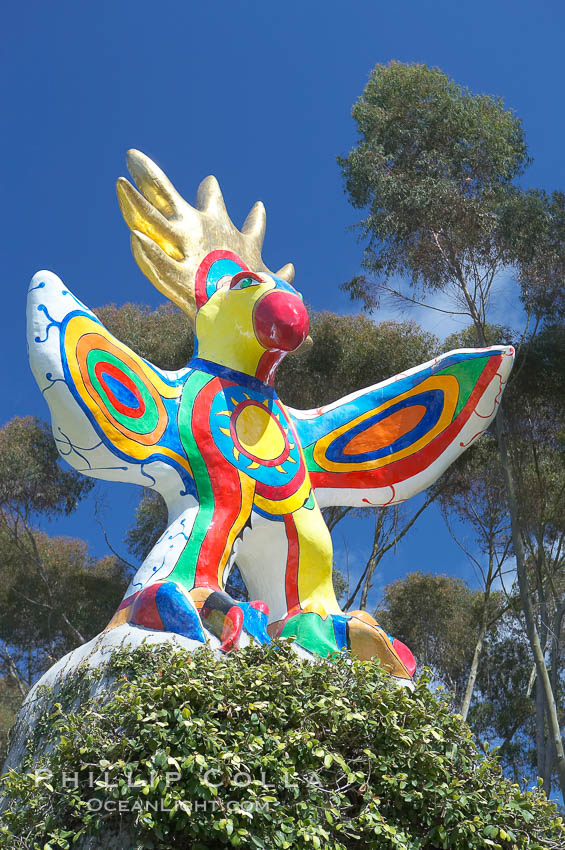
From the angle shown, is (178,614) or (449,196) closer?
(178,614)

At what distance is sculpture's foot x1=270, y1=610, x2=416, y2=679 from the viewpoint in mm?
5637

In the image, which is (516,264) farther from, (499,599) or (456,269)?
(499,599)

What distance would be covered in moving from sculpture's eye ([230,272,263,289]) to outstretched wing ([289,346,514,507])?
0.96 meters

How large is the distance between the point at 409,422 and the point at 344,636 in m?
1.83

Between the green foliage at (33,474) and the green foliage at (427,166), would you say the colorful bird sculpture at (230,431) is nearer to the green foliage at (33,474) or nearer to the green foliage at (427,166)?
the green foliage at (427,166)

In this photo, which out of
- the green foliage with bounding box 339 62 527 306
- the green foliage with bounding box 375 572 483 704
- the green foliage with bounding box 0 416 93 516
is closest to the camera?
the green foliage with bounding box 339 62 527 306

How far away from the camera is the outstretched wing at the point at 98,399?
18.8 feet

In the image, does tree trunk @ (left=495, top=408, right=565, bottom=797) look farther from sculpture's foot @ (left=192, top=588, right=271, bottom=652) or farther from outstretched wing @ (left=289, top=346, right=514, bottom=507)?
sculpture's foot @ (left=192, top=588, right=271, bottom=652)

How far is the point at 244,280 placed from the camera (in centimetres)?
660

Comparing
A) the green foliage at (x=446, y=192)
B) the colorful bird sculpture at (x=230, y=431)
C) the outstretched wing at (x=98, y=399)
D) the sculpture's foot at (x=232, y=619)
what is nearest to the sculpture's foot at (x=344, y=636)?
the colorful bird sculpture at (x=230, y=431)

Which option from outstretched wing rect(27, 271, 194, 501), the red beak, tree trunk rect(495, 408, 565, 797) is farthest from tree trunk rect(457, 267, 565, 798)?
outstretched wing rect(27, 271, 194, 501)

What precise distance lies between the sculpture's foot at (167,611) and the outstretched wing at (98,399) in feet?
3.31

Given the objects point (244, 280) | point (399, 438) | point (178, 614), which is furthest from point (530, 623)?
point (178, 614)

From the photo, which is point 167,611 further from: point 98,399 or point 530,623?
point 530,623
